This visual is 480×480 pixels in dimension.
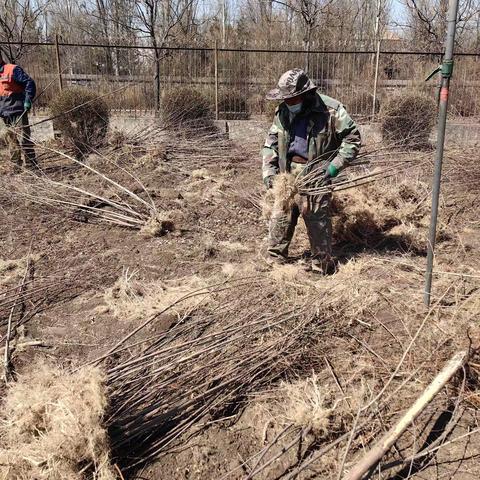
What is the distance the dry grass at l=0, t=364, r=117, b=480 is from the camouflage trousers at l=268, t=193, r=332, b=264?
247 cm

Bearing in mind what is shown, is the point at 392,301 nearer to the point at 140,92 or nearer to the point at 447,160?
the point at 447,160

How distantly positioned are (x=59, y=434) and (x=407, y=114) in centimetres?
932

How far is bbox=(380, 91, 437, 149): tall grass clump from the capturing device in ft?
31.4

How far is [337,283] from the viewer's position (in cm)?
353

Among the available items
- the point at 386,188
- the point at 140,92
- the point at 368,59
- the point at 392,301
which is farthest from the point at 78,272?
the point at 368,59

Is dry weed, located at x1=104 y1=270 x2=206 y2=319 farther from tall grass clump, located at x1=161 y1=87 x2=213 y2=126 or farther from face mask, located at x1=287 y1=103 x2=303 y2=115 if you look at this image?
tall grass clump, located at x1=161 y1=87 x2=213 y2=126

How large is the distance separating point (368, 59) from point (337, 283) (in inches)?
348

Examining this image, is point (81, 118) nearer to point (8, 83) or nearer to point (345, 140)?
point (8, 83)

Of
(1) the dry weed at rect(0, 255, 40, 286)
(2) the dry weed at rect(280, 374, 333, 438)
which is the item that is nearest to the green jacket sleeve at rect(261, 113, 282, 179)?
(2) the dry weed at rect(280, 374, 333, 438)

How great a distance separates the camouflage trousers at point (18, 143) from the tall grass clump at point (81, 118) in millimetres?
1216

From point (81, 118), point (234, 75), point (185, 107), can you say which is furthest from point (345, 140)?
point (234, 75)

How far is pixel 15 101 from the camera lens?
25.6 feet

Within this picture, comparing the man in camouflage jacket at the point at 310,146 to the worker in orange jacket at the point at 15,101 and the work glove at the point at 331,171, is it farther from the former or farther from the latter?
the worker in orange jacket at the point at 15,101

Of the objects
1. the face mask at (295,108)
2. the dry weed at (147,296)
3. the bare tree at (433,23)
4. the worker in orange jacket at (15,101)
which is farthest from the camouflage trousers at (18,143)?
Answer: the bare tree at (433,23)
